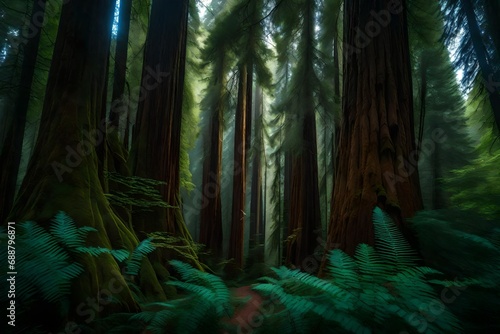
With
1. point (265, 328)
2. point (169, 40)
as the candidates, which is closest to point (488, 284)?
point (265, 328)

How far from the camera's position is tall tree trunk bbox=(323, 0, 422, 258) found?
3.25 m

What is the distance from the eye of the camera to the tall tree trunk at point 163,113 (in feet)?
19.2

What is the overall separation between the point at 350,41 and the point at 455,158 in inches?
657

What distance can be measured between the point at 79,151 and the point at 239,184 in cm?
903

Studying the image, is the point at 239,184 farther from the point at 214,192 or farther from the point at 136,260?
the point at 136,260

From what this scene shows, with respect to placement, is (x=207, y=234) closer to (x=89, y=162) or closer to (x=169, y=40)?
(x=169, y=40)

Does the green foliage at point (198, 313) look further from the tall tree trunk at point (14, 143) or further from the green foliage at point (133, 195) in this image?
the tall tree trunk at point (14, 143)

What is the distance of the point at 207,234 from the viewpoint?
38.9ft

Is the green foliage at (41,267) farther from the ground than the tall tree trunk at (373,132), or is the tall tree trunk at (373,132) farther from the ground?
the tall tree trunk at (373,132)

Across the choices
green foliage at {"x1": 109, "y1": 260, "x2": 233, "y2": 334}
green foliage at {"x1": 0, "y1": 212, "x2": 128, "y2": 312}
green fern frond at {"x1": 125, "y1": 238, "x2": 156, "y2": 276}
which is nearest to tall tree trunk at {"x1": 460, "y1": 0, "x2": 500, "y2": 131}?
green foliage at {"x1": 109, "y1": 260, "x2": 233, "y2": 334}

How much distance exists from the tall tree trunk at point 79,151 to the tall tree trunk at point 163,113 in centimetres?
160

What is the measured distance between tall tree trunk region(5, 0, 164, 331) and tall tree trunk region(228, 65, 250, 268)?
7.74 m

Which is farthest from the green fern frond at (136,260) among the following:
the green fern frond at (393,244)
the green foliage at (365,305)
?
the green fern frond at (393,244)

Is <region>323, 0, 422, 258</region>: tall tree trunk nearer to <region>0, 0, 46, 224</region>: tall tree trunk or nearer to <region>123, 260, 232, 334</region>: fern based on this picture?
<region>123, 260, 232, 334</region>: fern
